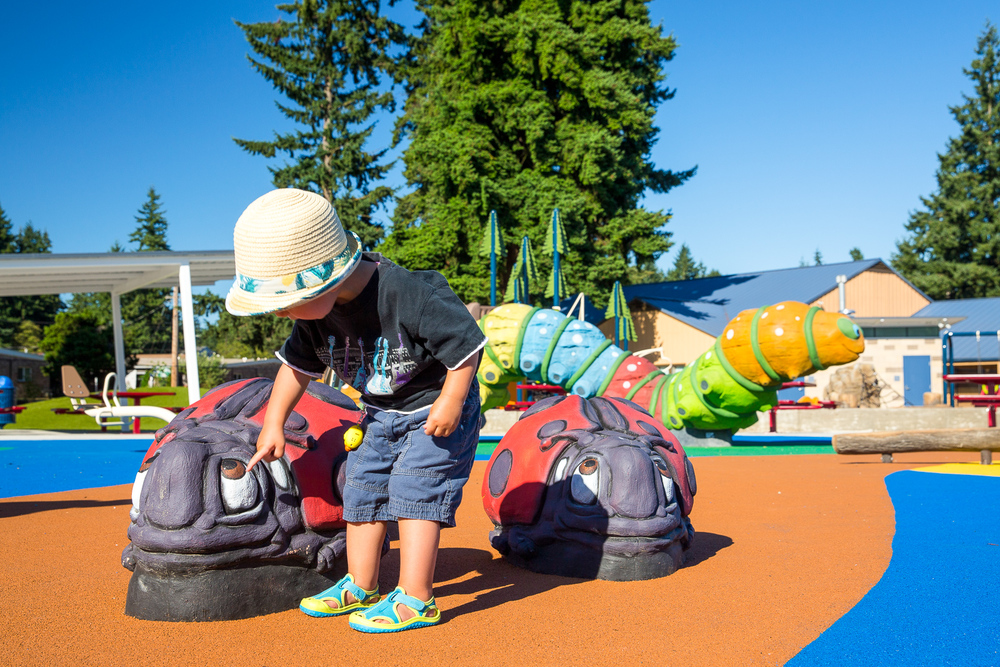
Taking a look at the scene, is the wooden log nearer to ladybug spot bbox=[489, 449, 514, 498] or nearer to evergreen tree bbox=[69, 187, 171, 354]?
ladybug spot bbox=[489, 449, 514, 498]

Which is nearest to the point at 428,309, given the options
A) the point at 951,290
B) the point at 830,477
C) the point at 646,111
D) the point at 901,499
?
the point at 901,499

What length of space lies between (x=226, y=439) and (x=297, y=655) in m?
0.85

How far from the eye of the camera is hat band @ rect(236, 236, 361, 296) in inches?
98.1

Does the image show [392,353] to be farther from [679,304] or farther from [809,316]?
[679,304]

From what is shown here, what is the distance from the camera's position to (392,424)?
9.18 ft

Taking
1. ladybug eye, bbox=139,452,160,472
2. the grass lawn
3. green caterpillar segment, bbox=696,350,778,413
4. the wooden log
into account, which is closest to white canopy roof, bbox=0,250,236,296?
the grass lawn

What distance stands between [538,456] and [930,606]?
5.57ft

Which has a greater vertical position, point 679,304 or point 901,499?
point 679,304

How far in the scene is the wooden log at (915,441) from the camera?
7.94m

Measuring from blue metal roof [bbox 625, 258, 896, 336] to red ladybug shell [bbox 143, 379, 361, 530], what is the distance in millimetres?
21658

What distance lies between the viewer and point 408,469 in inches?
106

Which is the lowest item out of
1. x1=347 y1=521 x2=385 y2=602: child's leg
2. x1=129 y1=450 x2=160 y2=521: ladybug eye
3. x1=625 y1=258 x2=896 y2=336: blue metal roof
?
x1=347 y1=521 x2=385 y2=602: child's leg

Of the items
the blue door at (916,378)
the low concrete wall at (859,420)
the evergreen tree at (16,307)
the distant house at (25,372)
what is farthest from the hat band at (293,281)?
the evergreen tree at (16,307)

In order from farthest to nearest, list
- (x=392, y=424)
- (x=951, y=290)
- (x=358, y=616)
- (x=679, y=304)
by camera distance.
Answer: (x=951, y=290)
(x=679, y=304)
(x=392, y=424)
(x=358, y=616)
